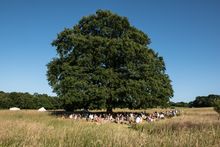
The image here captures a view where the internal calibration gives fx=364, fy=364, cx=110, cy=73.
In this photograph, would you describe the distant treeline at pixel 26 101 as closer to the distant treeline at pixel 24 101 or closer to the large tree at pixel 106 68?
the distant treeline at pixel 24 101

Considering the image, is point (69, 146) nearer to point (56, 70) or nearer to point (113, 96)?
point (113, 96)

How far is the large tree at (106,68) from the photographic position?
39.3 metres

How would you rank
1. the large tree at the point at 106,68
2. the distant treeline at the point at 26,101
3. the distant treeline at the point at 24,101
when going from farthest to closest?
the distant treeline at the point at 26,101
the distant treeline at the point at 24,101
the large tree at the point at 106,68

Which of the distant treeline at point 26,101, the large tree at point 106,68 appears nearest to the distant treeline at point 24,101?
the distant treeline at point 26,101

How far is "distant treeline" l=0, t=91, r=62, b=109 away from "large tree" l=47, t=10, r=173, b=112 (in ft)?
241

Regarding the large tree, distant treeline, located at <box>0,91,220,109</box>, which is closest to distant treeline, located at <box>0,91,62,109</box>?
distant treeline, located at <box>0,91,220,109</box>

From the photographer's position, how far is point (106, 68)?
42.2 meters

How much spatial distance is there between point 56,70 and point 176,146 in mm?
37833

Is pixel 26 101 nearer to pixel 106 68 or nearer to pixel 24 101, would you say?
pixel 24 101

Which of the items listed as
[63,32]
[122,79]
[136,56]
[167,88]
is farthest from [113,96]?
[63,32]

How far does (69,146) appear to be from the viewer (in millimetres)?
7465

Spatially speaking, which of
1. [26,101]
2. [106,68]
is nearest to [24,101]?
[26,101]

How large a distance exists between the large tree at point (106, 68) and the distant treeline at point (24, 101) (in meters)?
73.4

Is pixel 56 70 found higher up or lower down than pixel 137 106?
higher up
